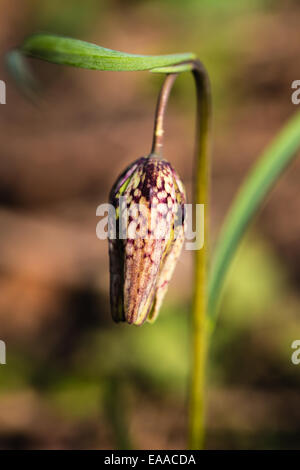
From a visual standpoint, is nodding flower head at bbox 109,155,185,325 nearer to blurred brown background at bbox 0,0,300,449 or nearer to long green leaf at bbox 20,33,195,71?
long green leaf at bbox 20,33,195,71

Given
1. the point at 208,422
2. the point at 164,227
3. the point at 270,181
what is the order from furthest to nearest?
1. the point at 208,422
2. the point at 270,181
3. the point at 164,227

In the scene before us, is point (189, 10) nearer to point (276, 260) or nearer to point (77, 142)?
point (77, 142)

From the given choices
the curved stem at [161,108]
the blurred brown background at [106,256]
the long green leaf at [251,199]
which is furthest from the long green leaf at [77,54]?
the blurred brown background at [106,256]

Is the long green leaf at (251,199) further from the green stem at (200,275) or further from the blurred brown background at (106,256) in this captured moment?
the blurred brown background at (106,256)

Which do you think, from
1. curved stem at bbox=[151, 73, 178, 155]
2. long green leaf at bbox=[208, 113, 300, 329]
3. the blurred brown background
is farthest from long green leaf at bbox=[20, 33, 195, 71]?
the blurred brown background

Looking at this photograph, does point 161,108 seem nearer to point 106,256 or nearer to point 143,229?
point 143,229

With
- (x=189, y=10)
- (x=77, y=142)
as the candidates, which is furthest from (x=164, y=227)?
(x=189, y=10)
